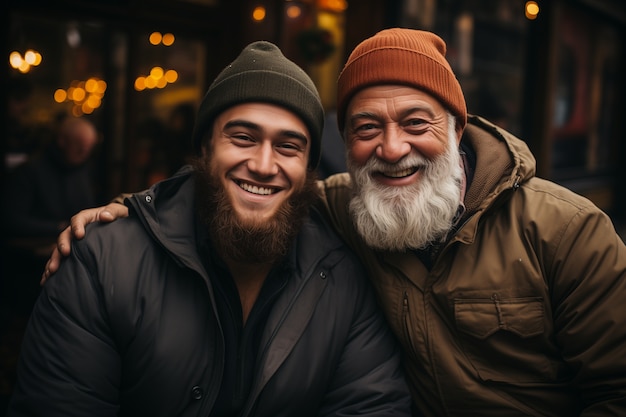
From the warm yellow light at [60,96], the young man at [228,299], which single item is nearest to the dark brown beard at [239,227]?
the young man at [228,299]

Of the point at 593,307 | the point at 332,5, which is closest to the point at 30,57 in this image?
the point at 332,5

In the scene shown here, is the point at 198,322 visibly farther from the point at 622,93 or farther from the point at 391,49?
the point at 622,93

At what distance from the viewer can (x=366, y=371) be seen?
2.39 m

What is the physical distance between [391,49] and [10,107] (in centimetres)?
452

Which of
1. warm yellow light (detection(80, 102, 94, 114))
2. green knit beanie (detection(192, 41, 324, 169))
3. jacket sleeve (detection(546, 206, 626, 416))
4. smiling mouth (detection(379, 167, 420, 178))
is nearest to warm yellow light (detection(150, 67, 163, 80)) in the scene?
warm yellow light (detection(80, 102, 94, 114))

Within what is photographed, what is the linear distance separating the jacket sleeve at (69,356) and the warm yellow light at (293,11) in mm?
4700

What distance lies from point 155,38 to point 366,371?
15.2 ft

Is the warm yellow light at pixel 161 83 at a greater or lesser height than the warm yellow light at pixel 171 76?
lesser

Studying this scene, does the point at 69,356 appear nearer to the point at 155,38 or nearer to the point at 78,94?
the point at 155,38

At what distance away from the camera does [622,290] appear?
2.19 meters

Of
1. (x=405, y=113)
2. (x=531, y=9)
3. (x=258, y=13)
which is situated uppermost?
(x=531, y=9)

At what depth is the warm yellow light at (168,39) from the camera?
599cm

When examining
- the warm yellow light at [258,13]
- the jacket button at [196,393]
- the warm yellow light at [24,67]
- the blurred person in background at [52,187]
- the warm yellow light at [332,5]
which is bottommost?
the blurred person in background at [52,187]

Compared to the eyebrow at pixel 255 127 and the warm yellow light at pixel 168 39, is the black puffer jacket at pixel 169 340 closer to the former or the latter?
the eyebrow at pixel 255 127
